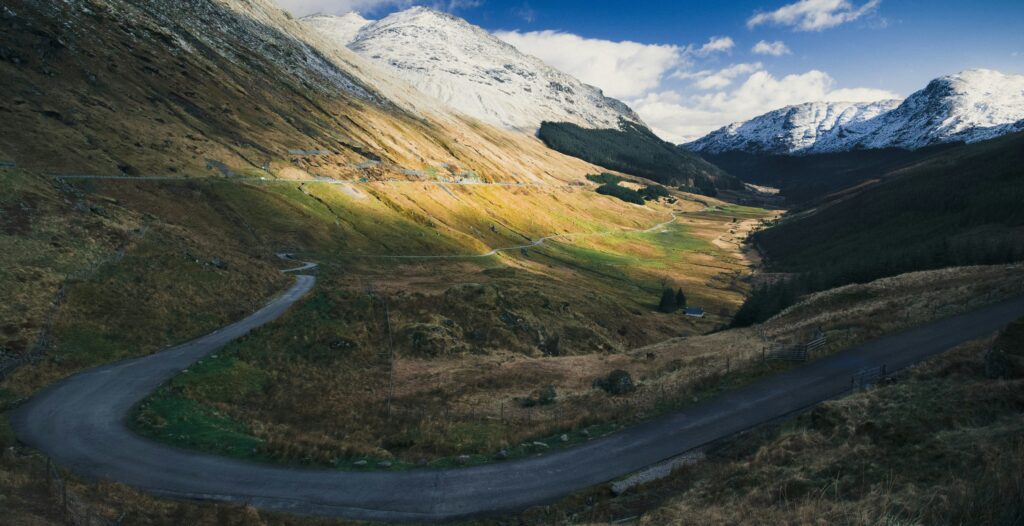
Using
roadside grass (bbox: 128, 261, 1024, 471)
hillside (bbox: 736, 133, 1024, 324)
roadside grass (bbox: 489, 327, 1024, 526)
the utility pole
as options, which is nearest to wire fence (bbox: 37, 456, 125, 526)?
roadside grass (bbox: 128, 261, 1024, 471)

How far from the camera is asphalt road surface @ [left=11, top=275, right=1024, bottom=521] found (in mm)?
19391

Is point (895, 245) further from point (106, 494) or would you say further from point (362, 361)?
point (106, 494)

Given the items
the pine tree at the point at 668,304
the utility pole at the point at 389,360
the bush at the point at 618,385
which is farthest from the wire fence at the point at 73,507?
the pine tree at the point at 668,304

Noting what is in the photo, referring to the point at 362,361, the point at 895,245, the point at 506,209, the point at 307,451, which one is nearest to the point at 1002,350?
the point at 307,451

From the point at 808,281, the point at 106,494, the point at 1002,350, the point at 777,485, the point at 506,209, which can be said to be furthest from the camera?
the point at 506,209

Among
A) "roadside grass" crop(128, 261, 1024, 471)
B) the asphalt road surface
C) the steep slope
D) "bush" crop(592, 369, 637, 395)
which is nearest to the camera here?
the asphalt road surface

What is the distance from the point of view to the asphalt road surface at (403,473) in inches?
763

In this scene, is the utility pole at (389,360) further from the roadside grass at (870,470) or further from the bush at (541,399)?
the roadside grass at (870,470)

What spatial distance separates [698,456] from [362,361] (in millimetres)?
29589

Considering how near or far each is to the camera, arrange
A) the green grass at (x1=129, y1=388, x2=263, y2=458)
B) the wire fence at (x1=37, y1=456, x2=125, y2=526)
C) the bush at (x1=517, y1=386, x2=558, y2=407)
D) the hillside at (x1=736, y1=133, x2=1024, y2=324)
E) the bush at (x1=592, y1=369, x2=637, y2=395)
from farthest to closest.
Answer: the hillside at (x1=736, y1=133, x2=1024, y2=324) → the bush at (x1=517, y1=386, x2=558, y2=407) → the bush at (x1=592, y1=369, x2=637, y2=395) → the green grass at (x1=129, y1=388, x2=263, y2=458) → the wire fence at (x1=37, y1=456, x2=125, y2=526)

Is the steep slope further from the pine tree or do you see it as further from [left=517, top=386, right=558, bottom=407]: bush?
the pine tree

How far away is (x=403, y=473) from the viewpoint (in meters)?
21.7

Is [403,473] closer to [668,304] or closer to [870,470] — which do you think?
[870,470]

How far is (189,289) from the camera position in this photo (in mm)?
45969
